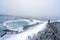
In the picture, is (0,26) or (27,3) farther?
(27,3)

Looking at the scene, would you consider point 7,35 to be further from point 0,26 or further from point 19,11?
point 19,11

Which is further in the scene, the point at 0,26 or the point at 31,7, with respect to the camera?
the point at 31,7

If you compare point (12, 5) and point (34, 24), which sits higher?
point (12, 5)

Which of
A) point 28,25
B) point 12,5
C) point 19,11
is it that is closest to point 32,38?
point 28,25

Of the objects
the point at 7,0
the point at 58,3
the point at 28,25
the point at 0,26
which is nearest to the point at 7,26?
the point at 0,26

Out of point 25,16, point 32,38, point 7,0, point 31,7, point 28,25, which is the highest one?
point 7,0

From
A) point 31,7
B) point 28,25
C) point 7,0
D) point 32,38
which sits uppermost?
point 7,0

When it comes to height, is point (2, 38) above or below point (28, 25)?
below

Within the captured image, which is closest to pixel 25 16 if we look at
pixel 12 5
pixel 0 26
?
pixel 12 5

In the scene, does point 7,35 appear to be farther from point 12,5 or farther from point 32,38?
point 12,5
